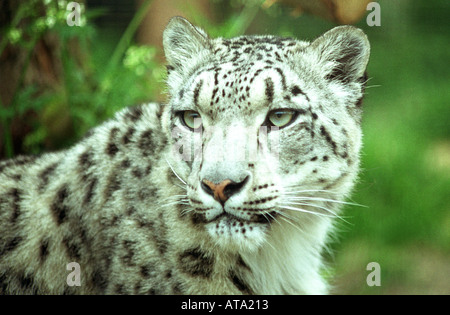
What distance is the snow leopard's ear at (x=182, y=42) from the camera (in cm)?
464

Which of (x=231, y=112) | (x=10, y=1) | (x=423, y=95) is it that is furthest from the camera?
(x=423, y=95)

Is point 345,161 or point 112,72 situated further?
point 112,72

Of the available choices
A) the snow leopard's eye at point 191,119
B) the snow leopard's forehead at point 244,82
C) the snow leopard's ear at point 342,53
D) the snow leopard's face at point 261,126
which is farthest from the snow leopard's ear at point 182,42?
the snow leopard's ear at point 342,53

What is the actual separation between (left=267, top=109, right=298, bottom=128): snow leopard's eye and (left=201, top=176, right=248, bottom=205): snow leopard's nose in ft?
1.68

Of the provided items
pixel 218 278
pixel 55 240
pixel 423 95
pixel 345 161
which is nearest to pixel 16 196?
pixel 55 240

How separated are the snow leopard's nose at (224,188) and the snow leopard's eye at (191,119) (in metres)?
0.59

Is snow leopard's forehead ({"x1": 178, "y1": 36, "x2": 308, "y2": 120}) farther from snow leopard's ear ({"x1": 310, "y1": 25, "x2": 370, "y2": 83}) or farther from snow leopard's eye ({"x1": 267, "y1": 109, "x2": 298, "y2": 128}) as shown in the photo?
snow leopard's ear ({"x1": 310, "y1": 25, "x2": 370, "y2": 83})

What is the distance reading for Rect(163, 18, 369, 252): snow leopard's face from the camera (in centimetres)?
392

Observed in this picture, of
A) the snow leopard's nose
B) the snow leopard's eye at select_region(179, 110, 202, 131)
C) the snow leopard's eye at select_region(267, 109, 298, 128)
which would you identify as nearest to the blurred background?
the snow leopard's eye at select_region(179, 110, 202, 131)

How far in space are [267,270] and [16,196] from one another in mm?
1966

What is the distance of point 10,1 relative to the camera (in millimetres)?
6551

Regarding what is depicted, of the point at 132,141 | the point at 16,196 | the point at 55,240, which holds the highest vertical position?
the point at 132,141

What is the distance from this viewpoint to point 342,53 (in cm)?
457

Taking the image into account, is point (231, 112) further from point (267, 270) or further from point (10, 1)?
point (10, 1)
